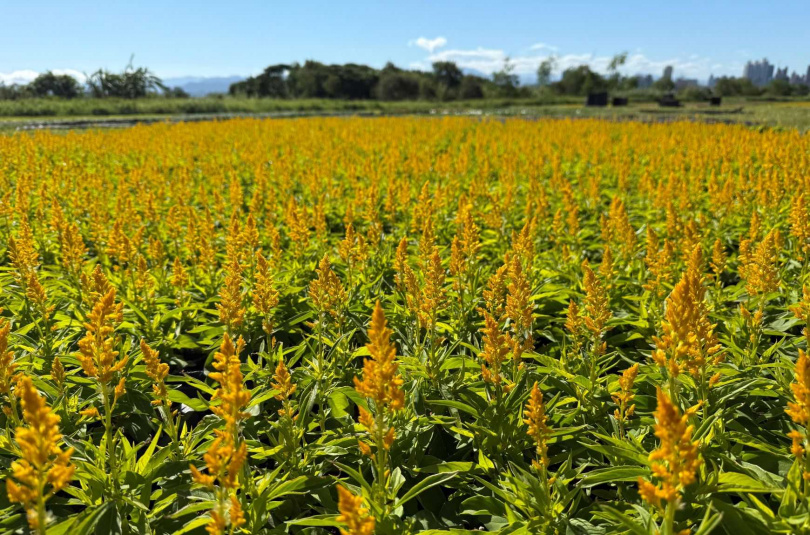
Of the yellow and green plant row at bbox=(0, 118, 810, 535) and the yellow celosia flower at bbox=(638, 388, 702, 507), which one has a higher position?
the yellow celosia flower at bbox=(638, 388, 702, 507)

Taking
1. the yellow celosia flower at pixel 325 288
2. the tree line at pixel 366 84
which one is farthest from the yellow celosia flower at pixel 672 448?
the tree line at pixel 366 84

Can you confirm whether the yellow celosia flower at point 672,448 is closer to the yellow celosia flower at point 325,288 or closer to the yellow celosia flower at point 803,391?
the yellow celosia flower at point 803,391

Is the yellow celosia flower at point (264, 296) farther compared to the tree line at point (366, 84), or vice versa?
the tree line at point (366, 84)

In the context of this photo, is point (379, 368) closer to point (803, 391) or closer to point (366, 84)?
point (803, 391)

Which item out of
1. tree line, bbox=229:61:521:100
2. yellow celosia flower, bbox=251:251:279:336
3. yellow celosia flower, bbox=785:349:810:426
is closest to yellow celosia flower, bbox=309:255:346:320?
yellow celosia flower, bbox=251:251:279:336

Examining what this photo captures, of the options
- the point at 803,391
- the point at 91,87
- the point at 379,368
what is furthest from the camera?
the point at 91,87

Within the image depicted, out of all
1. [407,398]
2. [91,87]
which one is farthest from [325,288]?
[91,87]

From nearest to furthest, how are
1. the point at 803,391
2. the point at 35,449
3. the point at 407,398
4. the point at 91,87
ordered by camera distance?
the point at 35,449
the point at 803,391
the point at 407,398
the point at 91,87

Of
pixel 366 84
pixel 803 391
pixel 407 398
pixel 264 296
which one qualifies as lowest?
pixel 407 398

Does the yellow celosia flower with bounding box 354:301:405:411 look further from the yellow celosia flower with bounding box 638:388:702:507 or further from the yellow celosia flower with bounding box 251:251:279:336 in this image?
the yellow celosia flower with bounding box 251:251:279:336

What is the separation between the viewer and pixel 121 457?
2688 mm

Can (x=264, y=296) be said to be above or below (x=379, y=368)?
below

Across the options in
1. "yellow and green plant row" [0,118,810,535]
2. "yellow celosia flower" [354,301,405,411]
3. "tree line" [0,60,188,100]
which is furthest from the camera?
"tree line" [0,60,188,100]

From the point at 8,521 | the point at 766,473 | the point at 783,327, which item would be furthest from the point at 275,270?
the point at 783,327
